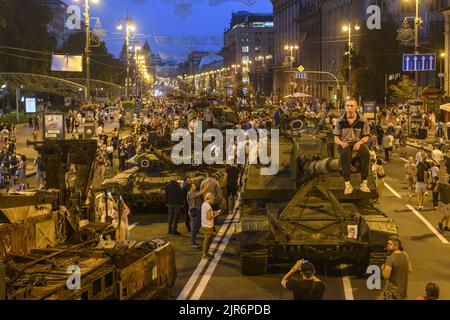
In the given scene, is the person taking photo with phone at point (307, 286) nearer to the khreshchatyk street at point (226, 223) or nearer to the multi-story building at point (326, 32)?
the khreshchatyk street at point (226, 223)

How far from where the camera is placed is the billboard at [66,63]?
128ft

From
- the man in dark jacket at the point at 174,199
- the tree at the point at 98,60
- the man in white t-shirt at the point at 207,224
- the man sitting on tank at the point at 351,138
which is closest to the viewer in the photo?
the man sitting on tank at the point at 351,138

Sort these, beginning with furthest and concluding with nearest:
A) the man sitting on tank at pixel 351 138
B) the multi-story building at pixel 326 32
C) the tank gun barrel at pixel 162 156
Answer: the multi-story building at pixel 326 32
the tank gun barrel at pixel 162 156
the man sitting on tank at pixel 351 138

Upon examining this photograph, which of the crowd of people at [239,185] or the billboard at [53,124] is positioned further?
the billboard at [53,124]

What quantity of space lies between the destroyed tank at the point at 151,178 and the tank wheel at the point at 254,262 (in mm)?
6346

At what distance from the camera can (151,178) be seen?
2183 centimetres

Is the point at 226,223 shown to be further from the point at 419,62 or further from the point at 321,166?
the point at 419,62

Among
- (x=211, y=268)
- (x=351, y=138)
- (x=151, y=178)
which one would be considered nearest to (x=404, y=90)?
(x=151, y=178)

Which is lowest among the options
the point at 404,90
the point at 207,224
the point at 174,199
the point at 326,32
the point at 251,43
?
the point at 207,224

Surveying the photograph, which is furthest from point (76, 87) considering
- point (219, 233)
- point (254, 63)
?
point (254, 63)

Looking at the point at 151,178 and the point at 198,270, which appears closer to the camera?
the point at 198,270

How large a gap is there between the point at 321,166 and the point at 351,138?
5.54 feet

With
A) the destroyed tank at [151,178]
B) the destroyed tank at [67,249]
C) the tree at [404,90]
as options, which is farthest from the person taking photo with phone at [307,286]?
the tree at [404,90]
